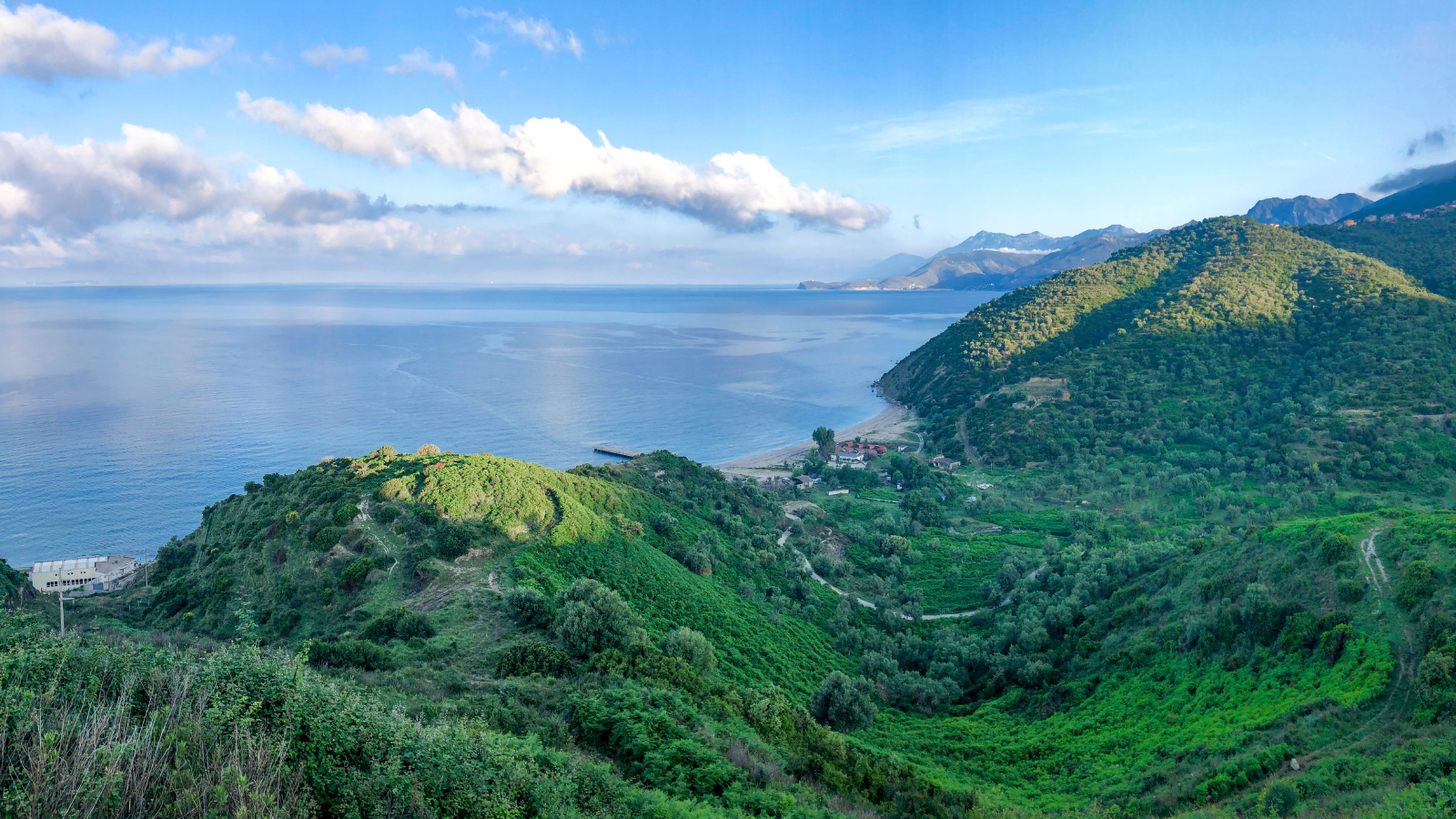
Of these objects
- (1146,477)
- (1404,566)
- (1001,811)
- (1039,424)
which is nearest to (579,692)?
(1001,811)

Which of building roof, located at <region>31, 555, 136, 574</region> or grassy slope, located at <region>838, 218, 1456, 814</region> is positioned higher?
grassy slope, located at <region>838, 218, 1456, 814</region>

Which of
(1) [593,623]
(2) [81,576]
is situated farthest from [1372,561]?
(2) [81,576]

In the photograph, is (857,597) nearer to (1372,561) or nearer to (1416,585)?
(1372,561)

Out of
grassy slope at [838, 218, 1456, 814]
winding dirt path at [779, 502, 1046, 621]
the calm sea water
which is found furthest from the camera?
the calm sea water

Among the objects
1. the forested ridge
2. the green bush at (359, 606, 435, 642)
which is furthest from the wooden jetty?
the green bush at (359, 606, 435, 642)

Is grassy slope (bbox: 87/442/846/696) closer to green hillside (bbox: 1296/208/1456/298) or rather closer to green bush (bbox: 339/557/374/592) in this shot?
green bush (bbox: 339/557/374/592)

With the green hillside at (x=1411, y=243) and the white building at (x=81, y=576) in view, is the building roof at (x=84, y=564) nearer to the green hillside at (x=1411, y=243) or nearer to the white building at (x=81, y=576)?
the white building at (x=81, y=576)
